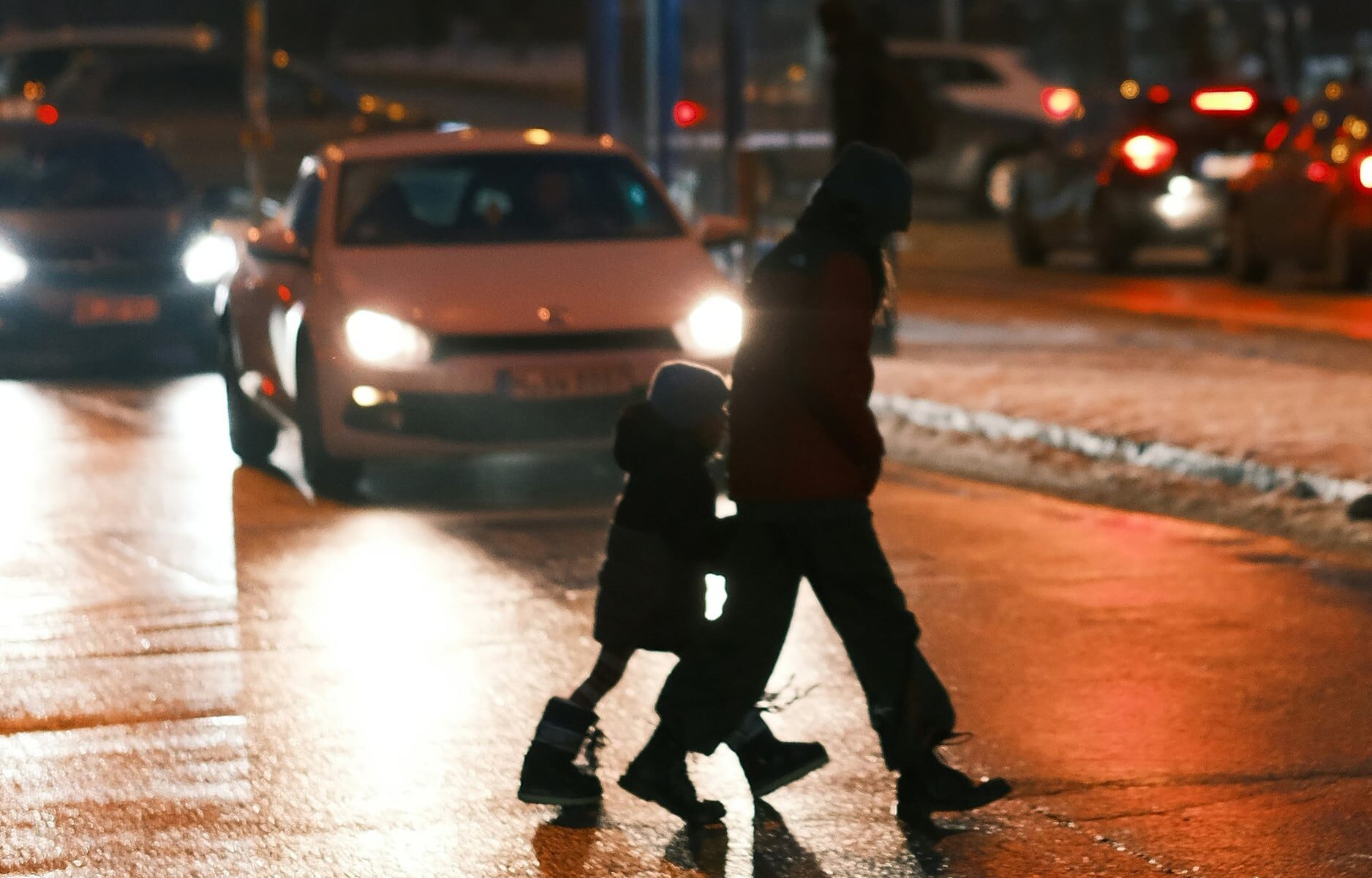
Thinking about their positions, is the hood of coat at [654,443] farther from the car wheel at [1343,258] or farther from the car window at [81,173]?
the car wheel at [1343,258]

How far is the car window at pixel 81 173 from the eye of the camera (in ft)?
54.2

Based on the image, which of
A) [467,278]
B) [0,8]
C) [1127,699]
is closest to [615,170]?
[467,278]

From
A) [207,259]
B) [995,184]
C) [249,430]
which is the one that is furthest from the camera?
[995,184]

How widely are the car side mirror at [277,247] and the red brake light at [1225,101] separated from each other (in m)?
11.7

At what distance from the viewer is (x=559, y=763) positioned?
591cm

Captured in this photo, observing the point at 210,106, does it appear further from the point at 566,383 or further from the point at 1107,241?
the point at 566,383

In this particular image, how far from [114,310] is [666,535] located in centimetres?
1056

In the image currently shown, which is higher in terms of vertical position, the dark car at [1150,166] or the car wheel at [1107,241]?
the dark car at [1150,166]

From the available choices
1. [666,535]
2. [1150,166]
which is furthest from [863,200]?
[1150,166]

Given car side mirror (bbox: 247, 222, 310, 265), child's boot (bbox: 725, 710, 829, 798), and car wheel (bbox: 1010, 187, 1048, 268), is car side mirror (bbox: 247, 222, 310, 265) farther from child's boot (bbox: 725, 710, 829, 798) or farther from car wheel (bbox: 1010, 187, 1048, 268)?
car wheel (bbox: 1010, 187, 1048, 268)

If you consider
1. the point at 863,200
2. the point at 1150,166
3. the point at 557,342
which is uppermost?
the point at 863,200

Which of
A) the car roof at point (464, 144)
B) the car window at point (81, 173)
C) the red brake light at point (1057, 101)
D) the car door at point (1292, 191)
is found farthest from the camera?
the red brake light at point (1057, 101)

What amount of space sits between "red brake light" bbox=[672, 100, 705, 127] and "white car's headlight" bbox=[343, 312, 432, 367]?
1011 centimetres

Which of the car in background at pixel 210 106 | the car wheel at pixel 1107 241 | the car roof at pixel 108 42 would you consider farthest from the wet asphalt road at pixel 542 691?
the car roof at pixel 108 42
